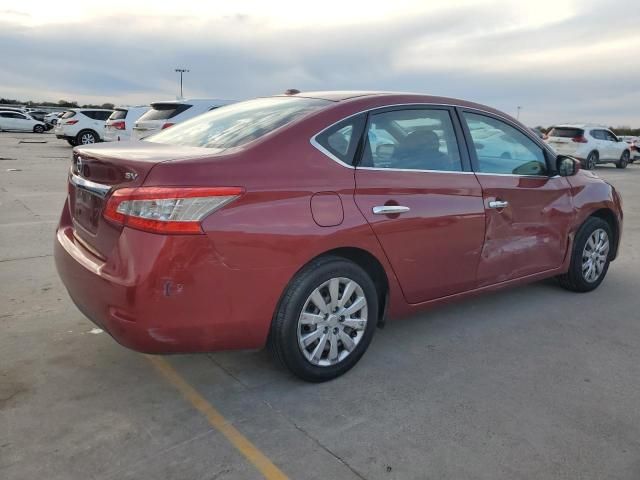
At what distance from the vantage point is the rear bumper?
2.61 m

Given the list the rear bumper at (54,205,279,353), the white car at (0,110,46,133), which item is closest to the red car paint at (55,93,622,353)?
the rear bumper at (54,205,279,353)

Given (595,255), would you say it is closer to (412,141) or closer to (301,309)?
(412,141)

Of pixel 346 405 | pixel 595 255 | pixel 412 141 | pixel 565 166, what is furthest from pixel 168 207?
pixel 595 255

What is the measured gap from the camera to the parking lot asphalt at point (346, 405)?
2518mm

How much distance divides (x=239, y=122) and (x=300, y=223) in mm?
985

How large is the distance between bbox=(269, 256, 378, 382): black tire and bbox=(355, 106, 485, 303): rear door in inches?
10.4

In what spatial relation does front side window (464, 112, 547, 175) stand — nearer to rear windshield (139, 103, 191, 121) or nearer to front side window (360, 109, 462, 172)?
front side window (360, 109, 462, 172)

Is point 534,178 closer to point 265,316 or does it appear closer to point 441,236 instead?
point 441,236

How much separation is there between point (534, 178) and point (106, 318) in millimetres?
3223

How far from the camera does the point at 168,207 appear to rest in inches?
103

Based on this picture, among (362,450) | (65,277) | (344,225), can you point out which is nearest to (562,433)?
(362,450)

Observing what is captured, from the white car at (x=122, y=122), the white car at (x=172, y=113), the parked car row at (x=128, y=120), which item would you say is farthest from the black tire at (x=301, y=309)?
the white car at (x=122, y=122)

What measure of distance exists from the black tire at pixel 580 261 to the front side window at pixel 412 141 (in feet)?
5.61

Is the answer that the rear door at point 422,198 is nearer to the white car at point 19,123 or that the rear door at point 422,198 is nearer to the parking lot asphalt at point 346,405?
the parking lot asphalt at point 346,405
